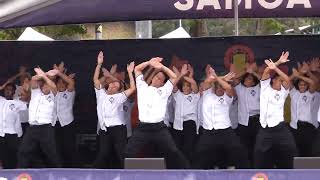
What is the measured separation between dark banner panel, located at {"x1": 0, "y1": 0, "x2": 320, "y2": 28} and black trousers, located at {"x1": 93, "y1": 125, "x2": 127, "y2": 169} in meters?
1.65

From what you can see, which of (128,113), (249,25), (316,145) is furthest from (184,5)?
(249,25)

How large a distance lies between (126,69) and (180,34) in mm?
4774

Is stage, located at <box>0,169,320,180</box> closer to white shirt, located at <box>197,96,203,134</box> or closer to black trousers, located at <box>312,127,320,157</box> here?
black trousers, located at <box>312,127,320,157</box>

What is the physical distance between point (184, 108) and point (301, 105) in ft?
5.46

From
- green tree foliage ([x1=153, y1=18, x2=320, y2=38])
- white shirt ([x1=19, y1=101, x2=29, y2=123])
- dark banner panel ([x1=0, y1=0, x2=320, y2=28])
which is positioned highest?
green tree foliage ([x1=153, y1=18, x2=320, y2=38])

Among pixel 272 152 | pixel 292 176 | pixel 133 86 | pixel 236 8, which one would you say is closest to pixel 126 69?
pixel 133 86

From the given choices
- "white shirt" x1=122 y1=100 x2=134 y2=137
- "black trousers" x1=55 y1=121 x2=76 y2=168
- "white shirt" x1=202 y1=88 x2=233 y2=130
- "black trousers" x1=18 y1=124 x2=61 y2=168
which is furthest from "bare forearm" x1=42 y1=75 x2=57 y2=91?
"white shirt" x1=202 y1=88 x2=233 y2=130

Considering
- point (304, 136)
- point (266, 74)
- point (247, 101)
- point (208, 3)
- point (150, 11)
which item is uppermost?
point (208, 3)

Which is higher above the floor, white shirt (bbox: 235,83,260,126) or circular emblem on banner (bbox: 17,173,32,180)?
white shirt (bbox: 235,83,260,126)

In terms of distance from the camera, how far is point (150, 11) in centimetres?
995

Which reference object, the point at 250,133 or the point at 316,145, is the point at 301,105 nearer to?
the point at 316,145

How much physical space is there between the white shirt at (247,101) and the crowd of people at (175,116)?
0.6 inches

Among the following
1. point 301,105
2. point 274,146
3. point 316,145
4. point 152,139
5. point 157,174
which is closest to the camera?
point 157,174

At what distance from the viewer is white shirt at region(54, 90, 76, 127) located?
10.3m
